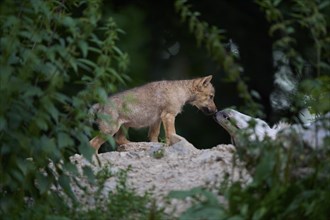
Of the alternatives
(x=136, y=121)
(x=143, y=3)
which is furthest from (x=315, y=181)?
(x=143, y=3)

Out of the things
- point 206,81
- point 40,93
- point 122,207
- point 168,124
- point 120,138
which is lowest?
point 120,138

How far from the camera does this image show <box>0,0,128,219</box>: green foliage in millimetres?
7930

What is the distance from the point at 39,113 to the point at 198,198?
1.29 metres

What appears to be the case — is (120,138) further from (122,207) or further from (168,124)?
(122,207)

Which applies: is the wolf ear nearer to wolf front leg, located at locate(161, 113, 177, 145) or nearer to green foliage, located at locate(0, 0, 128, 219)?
wolf front leg, located at locate(161, 113, 177, 145)

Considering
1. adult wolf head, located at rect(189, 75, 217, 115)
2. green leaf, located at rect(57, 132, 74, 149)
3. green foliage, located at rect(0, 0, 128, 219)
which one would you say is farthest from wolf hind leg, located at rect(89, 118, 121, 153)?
green leaf, located at rect(57, 132, 74, 149)

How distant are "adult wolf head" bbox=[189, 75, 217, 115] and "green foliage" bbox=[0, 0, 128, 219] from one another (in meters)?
4.91

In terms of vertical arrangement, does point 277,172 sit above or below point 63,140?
above

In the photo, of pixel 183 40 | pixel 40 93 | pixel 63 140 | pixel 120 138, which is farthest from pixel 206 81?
pixel 40 93

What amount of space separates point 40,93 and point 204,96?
18.9 ft

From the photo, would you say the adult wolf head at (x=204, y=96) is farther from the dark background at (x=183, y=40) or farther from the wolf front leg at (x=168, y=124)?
the wolf front leg at (x=168, y=124)

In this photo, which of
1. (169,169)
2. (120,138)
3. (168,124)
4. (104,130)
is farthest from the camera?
(168,124)

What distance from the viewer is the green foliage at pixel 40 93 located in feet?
26.0

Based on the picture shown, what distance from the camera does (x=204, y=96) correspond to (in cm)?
1353
